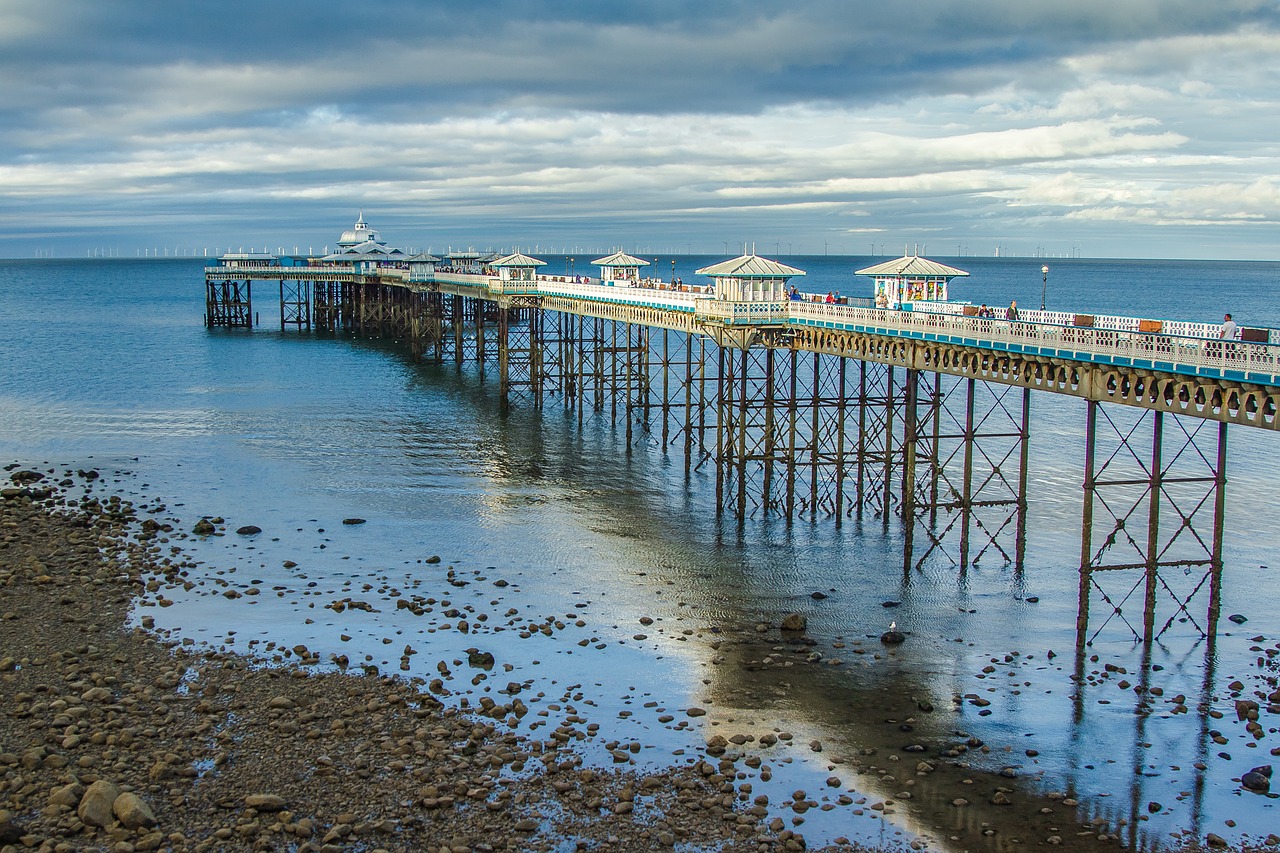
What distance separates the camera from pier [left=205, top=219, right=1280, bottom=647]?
25812 millimetres

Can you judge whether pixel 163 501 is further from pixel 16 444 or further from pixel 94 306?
pixel 94 306

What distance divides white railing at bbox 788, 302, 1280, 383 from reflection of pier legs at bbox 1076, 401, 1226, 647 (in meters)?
1.59

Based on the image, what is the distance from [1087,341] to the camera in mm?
26531

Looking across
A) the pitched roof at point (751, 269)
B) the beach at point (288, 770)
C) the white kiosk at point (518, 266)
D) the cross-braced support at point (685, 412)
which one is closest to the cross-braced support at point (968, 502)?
the pitched roof at point (751, 269)

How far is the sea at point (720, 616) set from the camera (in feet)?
67.1

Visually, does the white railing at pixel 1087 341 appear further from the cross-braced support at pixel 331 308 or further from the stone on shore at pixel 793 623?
the cross-braced support at pixel 331 308

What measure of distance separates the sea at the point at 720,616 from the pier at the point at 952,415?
0.93 metres

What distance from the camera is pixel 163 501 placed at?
40.8m

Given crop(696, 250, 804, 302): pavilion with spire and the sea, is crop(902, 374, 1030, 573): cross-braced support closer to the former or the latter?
the sea

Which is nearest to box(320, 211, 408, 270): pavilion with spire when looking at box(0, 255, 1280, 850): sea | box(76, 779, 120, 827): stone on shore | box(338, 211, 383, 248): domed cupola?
box(338, 211, 383, 248): domed cupola

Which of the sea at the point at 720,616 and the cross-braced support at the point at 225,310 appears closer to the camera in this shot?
the sea at the point at 720,616

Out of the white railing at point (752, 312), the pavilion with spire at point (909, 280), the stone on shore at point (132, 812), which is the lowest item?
the stone on shore at point (132, 812)

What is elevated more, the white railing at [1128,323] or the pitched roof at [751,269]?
the pitched roof at [751,269]

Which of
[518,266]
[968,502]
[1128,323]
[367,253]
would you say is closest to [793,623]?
[968,502]
